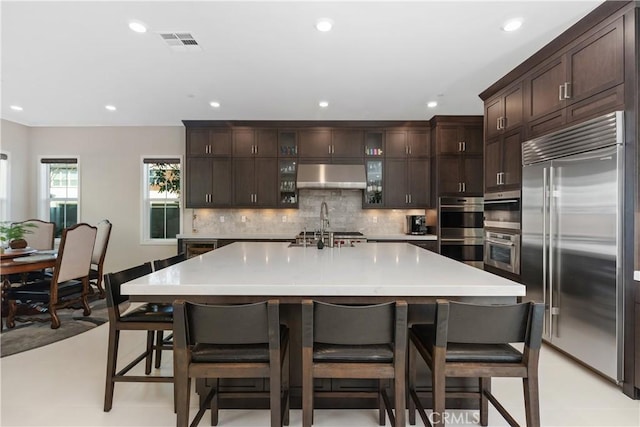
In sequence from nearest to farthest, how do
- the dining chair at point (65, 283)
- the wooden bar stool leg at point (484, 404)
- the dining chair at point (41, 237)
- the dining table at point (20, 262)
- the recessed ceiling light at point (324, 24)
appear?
the wooden bar stool leg at point (484, 404) < the recessed ceiling light at point (324, 24) < the dining table at point (20, 262) < the dining chair at point (65, 283) < the dining chair at point (41, 237)

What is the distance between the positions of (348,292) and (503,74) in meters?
3.25

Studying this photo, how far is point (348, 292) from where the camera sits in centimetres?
153

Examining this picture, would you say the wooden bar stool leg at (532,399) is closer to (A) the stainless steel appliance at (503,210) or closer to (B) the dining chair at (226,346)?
(B) the dining chair at (226,346)

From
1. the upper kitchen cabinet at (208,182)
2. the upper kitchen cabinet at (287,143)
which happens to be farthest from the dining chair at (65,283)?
the upper kitchen cabinet at (287,143)

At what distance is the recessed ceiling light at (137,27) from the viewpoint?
2.55m

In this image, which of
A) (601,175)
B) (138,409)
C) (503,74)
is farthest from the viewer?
(503,74)

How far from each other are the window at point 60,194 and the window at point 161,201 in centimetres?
126

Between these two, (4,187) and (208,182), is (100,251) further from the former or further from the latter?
(4,187)

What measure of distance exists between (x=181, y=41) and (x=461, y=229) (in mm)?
4442

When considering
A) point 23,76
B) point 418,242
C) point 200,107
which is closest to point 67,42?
point 23,76

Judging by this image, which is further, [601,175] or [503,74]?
[503,74]

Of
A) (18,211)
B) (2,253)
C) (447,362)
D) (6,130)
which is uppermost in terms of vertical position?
(6,130)

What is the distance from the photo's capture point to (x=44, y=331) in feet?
11.1

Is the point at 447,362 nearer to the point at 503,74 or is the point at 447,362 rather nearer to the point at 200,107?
the point at 503,74
